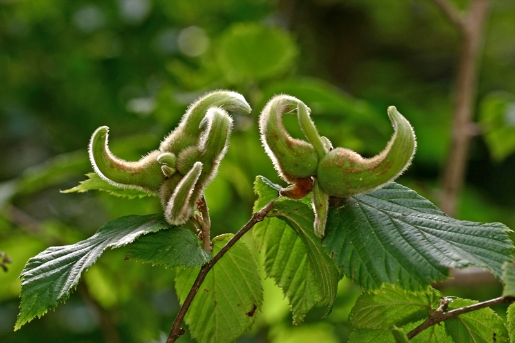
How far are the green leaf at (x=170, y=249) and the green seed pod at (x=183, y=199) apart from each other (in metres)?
0.03

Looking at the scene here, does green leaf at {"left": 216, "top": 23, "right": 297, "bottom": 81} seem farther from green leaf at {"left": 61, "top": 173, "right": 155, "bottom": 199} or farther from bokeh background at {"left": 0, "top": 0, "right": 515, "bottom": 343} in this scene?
green leaf at {"left": 61, "top": 173, "right": 155, "bottom": 199}

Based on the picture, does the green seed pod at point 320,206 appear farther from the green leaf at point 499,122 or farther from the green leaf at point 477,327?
the green leaf at point 499,122

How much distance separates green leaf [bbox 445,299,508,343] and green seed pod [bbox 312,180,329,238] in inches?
11.7

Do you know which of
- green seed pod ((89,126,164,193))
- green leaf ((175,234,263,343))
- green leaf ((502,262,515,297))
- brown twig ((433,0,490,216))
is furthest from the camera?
brown twig ((433,0,490,216))

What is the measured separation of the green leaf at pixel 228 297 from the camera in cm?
115

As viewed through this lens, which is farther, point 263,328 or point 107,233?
point 263,328

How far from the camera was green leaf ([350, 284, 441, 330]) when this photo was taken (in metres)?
1.05

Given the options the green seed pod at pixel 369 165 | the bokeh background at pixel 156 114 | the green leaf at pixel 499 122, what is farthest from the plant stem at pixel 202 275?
the green leaf at pixel 499 122

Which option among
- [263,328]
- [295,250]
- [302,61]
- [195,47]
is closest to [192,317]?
[295,250]

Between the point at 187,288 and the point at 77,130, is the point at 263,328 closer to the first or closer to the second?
the point at 187,288

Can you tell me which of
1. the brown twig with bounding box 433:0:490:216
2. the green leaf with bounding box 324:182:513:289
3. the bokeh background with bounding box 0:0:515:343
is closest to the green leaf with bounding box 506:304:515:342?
the green leaf with bounding box 324:182:513:289

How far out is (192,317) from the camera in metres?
1.19

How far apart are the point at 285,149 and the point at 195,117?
165 millimetres

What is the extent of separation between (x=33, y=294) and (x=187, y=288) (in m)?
0.32
